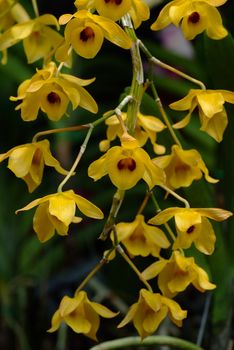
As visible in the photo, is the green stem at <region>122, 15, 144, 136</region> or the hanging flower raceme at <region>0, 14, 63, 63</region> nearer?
the green stem at <region>122, 15, 144, 136</region>

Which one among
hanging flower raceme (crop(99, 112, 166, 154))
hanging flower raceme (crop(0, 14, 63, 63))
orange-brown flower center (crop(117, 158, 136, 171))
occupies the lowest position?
hanging flower raceme (crop(99, 112, 166, 154))

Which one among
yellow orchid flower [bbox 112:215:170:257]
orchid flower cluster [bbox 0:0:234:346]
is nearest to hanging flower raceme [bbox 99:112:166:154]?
orchid flower cluster [bbox 0:0:234:346]

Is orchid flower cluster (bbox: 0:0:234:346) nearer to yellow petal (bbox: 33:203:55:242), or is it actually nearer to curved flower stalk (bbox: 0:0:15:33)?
yellow petal (bbox: 33:203:55:242)

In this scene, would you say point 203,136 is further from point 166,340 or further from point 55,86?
point 55,86

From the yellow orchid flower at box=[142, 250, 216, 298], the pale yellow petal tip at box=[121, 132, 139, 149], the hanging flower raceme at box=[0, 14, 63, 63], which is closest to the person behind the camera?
the pale yellow petal tip at box=[121, 132, 139, 149]

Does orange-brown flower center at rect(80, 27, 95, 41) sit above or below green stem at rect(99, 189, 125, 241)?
above

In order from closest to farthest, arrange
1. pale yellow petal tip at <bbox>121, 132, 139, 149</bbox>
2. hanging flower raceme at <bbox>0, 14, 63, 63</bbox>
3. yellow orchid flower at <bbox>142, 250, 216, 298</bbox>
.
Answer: pale yellow petal tip at <bbox>121, 132, 139, 149</bbox> < yellow orchid flower at <bbox>142, 250, 216, 298</bbox> < hanging flower raceme at <bbox>0, 14, 63, 63</bbox>
